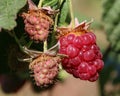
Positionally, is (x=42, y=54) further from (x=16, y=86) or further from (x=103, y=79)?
(x=103, y=79)

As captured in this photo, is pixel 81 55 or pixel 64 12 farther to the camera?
pixel 64 12

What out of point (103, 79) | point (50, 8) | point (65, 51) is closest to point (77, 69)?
point (65, 51)

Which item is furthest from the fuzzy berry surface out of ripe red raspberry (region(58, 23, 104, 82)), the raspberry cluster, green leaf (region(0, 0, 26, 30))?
green leaf (region(0, 0, 26, 30))

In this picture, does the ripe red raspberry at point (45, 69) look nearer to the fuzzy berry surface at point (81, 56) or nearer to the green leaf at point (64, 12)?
the fuzzy berry surface at point (81, 56)

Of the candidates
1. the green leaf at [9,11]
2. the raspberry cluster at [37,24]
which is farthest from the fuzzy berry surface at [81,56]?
the green leaf at [9,11]

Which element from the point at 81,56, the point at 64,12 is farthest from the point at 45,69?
the point at 64,12

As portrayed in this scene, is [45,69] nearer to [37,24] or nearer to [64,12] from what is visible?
[37,24]
